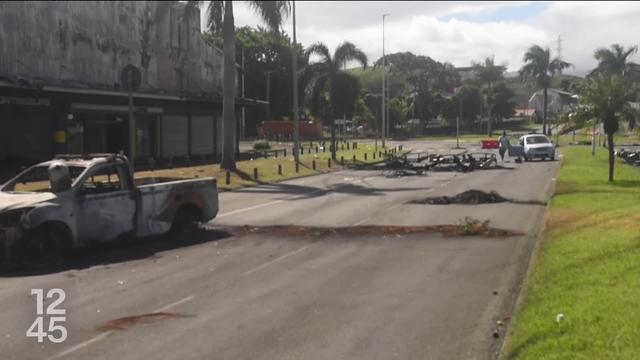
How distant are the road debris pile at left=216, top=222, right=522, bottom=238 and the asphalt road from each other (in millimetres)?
201

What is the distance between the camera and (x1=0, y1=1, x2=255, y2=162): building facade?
33000 mm

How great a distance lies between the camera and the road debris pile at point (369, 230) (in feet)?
52.0

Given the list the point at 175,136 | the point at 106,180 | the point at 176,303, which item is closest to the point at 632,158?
the point at 175,136

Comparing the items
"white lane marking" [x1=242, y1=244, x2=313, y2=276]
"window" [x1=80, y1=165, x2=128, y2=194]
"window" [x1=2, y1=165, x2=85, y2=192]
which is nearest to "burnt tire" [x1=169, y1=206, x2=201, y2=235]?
"window" [x1=80, y1=165, x2=128, y2=194]

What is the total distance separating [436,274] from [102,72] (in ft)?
107

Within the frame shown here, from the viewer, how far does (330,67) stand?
168 feet

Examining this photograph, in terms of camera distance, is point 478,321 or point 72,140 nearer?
point 478,321

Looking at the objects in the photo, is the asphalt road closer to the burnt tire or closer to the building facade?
the burnt tire

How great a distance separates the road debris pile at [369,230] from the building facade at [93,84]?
10.3 meters

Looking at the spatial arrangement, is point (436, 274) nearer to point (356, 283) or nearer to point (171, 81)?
point (356, 283)

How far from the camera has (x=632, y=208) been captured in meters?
16.9

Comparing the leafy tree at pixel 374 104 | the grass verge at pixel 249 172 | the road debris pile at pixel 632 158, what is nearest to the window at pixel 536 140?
the road debris pile at pixel 632 158

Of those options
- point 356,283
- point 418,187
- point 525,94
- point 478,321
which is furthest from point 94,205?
point 525,94

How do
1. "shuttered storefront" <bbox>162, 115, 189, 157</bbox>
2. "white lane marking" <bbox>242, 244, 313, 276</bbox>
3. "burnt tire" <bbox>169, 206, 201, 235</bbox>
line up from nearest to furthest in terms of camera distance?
1. "white lane marking" <bbox>242, 244, 313, 276</bbox>
2. "burnt tire" <bbox>169, 206, 201, 235</bbox>
3. "shuttered storefront" <bbox>162, 115, 189, 157</bbox>
